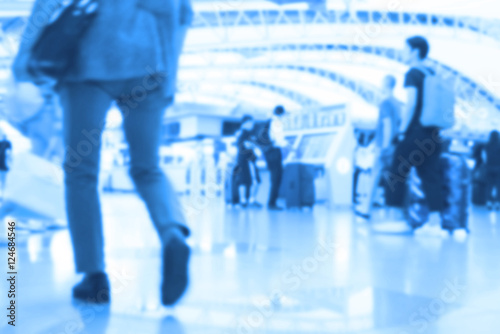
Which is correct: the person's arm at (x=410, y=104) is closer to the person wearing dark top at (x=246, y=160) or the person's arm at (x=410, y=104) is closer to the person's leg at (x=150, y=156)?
the person's leg at (x=150, y=156)

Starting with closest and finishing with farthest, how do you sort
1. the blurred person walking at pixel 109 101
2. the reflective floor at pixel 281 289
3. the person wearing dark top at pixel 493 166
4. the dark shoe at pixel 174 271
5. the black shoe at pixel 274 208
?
the reflective floor at pixel 281 289
the dark shoe at pixel 174 271
the blurred person walking at pixel 109 101
the black shoe at pixel 274 208
the person wearing dark top at pixel 493 166

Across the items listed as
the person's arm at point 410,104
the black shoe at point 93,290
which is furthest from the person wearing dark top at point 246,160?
the black shoe at point 93,290

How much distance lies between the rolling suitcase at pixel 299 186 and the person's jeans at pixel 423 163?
3.93 meters

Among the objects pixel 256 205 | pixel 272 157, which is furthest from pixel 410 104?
pixel 256 205

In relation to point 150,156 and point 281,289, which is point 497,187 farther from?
point 150,156

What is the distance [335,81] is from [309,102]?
4428 mm

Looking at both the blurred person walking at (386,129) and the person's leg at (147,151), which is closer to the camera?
the person's leg at (147,151)

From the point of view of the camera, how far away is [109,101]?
6.10 ft

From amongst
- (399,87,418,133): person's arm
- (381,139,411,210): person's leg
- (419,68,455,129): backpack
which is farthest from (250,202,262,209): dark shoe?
(419,68,455,129): backpack

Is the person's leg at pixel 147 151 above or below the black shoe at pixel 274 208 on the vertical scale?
above

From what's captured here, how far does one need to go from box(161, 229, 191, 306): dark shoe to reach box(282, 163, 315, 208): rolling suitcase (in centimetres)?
696

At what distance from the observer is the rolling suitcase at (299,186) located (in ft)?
28.3

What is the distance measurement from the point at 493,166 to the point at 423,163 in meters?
6.46

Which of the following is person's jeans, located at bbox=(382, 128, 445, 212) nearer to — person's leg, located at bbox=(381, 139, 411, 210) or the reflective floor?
person's leg, located at bbox=(381, 139, 411, 210)
